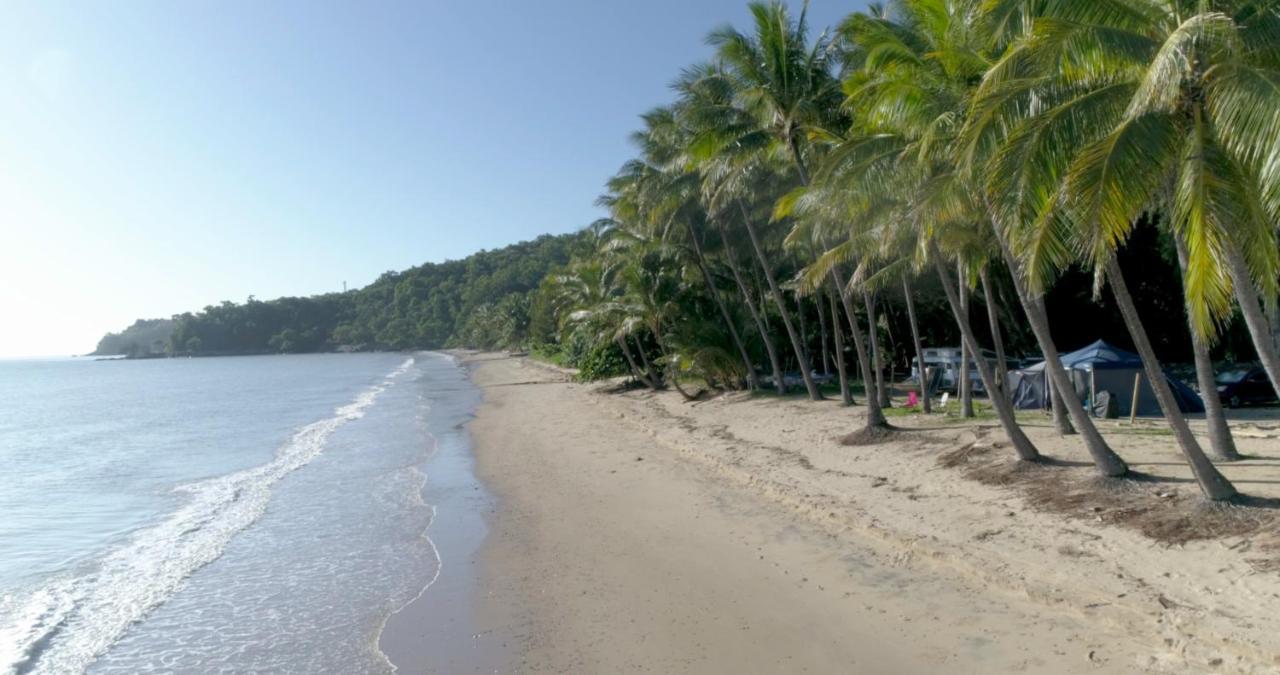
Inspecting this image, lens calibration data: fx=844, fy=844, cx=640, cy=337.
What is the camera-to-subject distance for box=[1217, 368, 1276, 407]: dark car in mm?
20141

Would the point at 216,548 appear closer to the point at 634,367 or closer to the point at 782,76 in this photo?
the point at 782,76

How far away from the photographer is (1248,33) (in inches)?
247

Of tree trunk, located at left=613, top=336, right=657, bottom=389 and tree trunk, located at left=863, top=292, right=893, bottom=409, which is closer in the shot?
tree trunk, located at left=863, top=292, right=893, bottom=409

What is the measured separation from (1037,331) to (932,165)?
7.77ft

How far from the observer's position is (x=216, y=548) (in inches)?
465

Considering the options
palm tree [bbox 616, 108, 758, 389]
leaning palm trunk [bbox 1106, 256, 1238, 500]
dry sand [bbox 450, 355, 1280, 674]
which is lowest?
dry sand [bbox 450, 355, 1280, 674]

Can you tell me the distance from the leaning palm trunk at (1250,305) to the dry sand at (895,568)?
4.51 ft

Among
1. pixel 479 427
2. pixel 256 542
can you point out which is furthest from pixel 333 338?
pixel 256 542

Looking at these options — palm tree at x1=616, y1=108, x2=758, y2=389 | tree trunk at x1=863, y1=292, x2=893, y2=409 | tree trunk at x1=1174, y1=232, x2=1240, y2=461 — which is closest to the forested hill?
palm tree at x1=616, y1=108, x2=758, y2=389

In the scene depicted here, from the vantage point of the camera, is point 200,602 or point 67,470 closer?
point 200,602

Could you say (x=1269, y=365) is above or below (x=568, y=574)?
above

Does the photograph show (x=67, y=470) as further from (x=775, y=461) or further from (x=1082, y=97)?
(x=1082, y=97)

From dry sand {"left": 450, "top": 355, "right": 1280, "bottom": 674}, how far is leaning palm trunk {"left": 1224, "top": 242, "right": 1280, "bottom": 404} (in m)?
1.38

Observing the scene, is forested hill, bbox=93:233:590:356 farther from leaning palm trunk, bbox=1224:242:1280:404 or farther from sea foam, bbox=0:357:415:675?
leaning palm trunk, bbox=1224:242:1280:404
